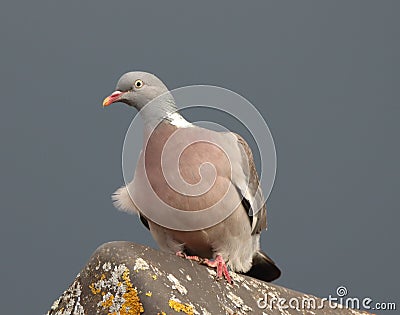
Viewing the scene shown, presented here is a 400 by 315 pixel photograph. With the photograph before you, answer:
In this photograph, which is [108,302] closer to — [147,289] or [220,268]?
[147,289]

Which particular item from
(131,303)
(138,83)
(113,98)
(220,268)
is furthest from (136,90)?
(131,303)

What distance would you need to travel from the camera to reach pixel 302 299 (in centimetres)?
369

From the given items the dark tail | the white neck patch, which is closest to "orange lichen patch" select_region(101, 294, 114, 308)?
the white neck patch

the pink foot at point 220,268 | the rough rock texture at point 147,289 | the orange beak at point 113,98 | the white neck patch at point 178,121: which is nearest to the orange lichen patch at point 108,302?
the rough rock texture at point 147,289

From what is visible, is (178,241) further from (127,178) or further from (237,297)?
(237,297)

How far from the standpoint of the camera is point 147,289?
2961 millimetres

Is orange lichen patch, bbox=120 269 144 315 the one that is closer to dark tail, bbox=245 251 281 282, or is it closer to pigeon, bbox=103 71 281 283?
pigeon, bbox=103 71 281 283

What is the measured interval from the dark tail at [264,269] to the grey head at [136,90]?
1353 mm

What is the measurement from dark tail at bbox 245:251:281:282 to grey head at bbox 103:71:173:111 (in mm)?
1353

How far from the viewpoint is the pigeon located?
3885 mm

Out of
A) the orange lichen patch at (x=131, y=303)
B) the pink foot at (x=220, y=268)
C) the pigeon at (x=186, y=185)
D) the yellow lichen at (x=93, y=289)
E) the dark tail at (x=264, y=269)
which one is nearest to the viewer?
the orange lichen patch at (x=131, y=303)

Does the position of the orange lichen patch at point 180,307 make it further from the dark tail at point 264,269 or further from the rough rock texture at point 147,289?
the dark tail at point 264,269

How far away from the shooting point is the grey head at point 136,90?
421 cm

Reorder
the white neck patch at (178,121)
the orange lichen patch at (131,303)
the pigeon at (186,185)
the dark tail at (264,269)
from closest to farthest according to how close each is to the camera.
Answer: the orange lichen patch at (131,303) < the pigeon at (186,185) < the white neck patch at (178,121) < the dark tail at (264,269)
